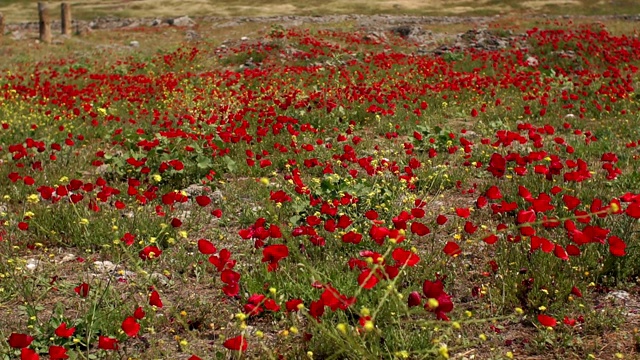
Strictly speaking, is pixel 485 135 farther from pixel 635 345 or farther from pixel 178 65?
pixel 178 65

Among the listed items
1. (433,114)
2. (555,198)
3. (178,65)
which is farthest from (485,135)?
(178,65)

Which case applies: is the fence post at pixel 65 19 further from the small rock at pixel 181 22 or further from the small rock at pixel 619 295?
the small rock at pixel 619 295

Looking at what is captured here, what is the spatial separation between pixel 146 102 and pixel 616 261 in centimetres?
950

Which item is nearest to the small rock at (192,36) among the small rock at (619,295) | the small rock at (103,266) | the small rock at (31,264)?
the small rock at (31,264)

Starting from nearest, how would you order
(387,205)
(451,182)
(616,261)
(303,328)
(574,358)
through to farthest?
(574,358), (303,328), (616,261), (387,205), (451,182)

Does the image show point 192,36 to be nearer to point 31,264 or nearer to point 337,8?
point 337,8

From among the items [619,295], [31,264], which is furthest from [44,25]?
[619,295]

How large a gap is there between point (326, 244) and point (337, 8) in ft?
151

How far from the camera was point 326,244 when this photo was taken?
455 cm

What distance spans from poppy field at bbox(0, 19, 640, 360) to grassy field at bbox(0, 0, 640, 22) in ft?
125

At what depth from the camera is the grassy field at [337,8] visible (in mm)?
44875

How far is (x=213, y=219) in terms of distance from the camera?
18.5ft

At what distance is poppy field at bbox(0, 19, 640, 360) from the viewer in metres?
3.03

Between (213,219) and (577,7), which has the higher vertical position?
(577,7)
